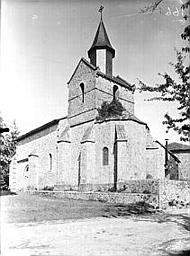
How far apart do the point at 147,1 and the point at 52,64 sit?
116cm

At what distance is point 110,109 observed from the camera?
6.68 metres

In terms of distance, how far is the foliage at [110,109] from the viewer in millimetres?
6078

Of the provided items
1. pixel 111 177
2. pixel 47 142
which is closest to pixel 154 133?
pixel 111 177

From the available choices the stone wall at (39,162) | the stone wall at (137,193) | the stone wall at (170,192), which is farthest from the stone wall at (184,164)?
the stone wall at (39,162)

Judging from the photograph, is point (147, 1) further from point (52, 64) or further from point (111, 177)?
point (111, 177)

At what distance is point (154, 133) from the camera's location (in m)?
3.71

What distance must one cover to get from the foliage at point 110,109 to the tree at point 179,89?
2309mm

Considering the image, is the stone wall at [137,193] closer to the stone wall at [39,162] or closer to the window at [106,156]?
the stone wall at [39,162]

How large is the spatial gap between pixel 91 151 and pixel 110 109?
3.01 m

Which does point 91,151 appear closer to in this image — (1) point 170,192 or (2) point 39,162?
(2) point 39,162

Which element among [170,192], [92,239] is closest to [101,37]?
[92,239]

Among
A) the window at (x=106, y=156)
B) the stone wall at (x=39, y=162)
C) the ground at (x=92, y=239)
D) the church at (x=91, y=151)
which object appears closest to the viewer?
the ground at (x=92, y=239)

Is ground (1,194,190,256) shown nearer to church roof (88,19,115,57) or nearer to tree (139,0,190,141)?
tree (139,0,190,141)

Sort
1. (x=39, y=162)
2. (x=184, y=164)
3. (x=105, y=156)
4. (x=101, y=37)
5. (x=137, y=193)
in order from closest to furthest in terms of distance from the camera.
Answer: (x=101, y=37) → (x=184, y=164) → (x=137, y=193) → (x=105, y=156) → (x=39, y=162)
